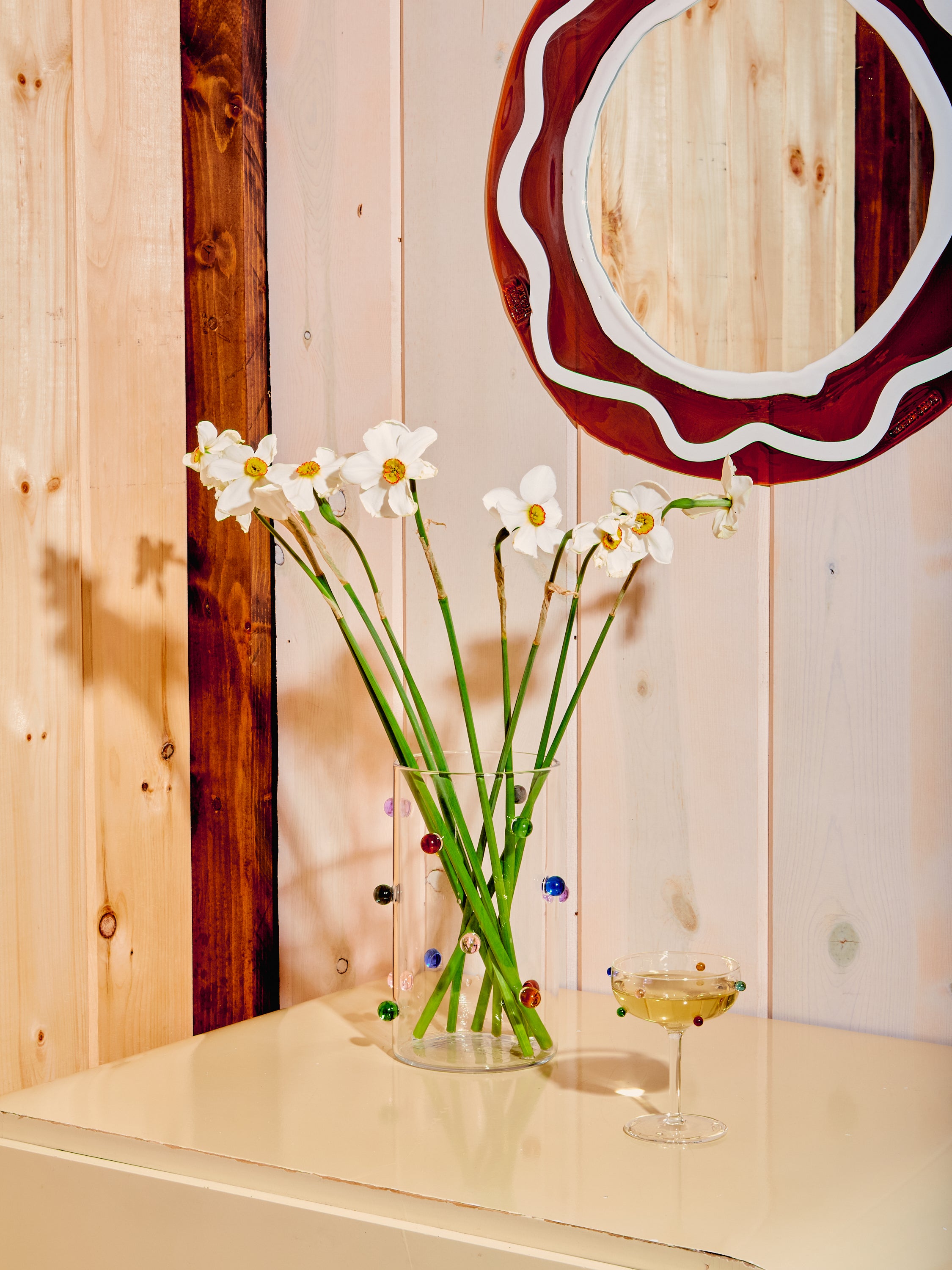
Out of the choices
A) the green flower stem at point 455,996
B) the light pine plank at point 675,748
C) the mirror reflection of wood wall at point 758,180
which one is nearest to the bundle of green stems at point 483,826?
the green flower stem at point 455,996

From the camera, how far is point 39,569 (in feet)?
3.71

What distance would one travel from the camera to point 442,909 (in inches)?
39.9

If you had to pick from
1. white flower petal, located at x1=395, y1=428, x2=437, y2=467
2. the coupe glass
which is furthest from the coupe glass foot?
white flower petal, located at x1=395, y1=428, x2=437, y2=467

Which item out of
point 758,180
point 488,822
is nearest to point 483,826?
point 488,822

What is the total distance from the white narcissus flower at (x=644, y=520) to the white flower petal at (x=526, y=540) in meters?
0.07

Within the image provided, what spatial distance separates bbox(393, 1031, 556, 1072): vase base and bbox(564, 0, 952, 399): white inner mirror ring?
59 centimetres

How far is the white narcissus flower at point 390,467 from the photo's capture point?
955 millimetres

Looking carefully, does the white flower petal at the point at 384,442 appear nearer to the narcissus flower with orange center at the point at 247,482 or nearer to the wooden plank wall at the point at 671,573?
the narcissus flower with orange center at the point at 247,482

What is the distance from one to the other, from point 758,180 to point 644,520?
1.16 ft

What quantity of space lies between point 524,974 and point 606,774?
25 cm

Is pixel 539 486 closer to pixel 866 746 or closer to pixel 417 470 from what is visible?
pixel 417 470

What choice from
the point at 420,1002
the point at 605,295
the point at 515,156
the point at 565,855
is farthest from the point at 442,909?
the point at 515,156

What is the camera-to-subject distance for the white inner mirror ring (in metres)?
1.01

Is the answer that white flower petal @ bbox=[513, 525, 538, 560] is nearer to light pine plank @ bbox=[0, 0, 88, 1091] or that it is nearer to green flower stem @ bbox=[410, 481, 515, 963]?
green flower stem @ bbox=[410, 481, 515, 963]
